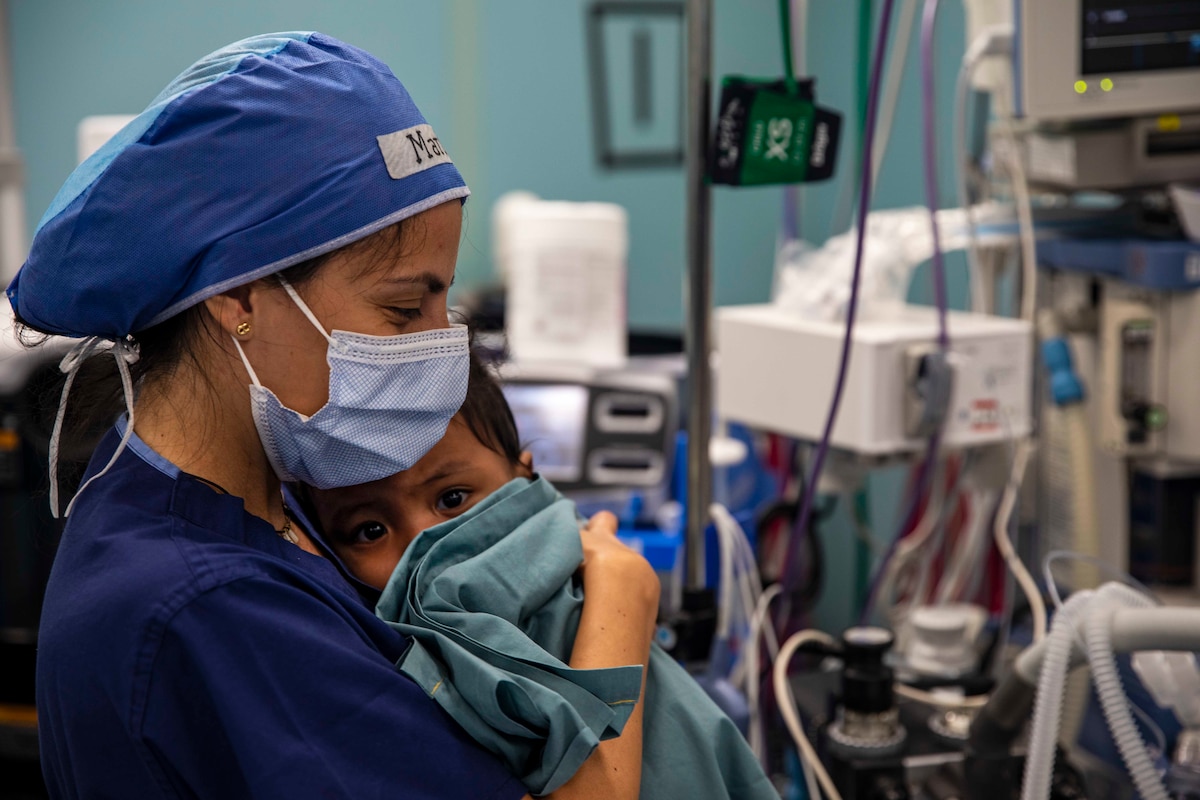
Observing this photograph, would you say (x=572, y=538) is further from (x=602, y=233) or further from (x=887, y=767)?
(x=602, y=233)

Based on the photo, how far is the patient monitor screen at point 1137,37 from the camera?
193 cm

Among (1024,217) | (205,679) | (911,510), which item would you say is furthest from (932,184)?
(205,679)

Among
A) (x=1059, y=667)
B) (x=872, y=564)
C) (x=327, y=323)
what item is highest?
(x=327, y=323)

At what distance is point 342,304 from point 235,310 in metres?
0.08

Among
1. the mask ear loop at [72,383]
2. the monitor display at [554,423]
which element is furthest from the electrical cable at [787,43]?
the monitor display at [554,423]

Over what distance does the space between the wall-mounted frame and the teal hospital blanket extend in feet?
9.27

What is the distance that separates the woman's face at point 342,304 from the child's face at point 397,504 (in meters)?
0.23

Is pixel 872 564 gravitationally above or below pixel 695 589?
below

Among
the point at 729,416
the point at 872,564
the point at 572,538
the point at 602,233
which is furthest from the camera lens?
the point at 872,564

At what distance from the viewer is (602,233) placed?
2.70m

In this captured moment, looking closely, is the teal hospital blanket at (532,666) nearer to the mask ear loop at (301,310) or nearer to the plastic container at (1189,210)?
the mask ear loop at (301,310)

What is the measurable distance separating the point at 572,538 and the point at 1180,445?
1174mm

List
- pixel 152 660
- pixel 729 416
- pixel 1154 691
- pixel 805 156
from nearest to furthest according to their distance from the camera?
pixel 152 660, pixel 1154 691, pixel 805 156, pixel 729 416

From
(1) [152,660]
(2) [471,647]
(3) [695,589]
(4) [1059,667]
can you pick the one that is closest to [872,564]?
(3) [695,589]
